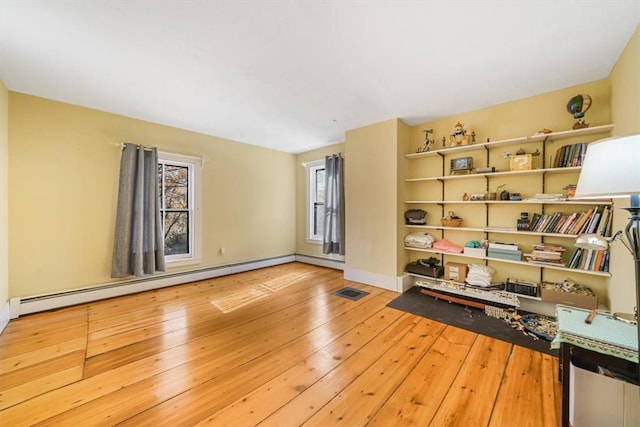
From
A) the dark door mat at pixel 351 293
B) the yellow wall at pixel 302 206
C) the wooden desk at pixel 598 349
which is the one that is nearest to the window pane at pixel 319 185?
the yellow wall at pixel 302 206

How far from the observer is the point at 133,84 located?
2.53m

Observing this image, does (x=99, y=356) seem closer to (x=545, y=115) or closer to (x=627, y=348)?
(x=627, y=348)

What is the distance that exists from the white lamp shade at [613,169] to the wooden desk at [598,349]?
772mm

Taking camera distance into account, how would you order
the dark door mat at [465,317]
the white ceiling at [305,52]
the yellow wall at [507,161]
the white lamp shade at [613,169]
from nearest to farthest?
the white lamp shade at [613,169], the white ceiling at [305,52], the dark door mat at [465,317], the yellow wall at [507,161]

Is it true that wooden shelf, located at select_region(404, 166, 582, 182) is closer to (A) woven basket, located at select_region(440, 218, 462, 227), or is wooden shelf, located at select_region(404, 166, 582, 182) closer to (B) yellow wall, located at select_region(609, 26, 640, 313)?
(B) yellow wall, located at select_region(609, 26, 640, 313)

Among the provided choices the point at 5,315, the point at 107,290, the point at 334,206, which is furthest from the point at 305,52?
the point at 5,315

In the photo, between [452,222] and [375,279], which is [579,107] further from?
[375,279]

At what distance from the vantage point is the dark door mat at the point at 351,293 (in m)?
3.24

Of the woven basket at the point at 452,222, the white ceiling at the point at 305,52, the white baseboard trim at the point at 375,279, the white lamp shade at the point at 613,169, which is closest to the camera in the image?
the white lamp shade at the point at 613,169

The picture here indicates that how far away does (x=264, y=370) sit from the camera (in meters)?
1.79

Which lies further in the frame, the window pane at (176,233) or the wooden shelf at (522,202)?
the window pane at (176,233)

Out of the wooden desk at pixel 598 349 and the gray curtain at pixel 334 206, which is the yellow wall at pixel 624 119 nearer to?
the wooden desk at pixel 598 349

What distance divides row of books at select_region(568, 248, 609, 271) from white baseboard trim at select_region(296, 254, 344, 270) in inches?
123

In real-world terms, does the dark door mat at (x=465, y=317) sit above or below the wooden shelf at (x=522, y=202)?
below
